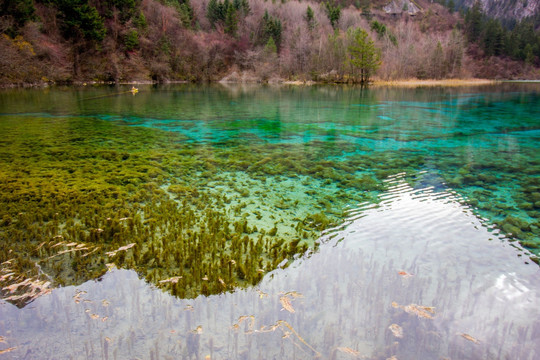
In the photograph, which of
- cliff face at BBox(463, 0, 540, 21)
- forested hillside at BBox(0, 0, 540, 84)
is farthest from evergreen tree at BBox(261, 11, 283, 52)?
cliff face at BBox(463, 0, 540, 21)

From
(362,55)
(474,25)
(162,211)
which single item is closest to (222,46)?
(362,55)

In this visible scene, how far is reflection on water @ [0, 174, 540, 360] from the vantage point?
3441 millimetres

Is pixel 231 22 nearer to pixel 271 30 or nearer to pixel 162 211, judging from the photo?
pixel 271 30

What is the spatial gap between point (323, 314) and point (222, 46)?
8598 cm

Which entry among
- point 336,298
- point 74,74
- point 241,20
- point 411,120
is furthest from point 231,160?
point 241,20

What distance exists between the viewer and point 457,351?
346 centimetres

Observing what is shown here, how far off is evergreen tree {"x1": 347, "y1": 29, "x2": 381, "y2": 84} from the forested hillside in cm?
19

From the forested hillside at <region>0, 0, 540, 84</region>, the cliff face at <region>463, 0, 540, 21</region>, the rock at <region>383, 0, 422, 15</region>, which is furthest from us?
the cliff face at <region>463, 0, 540, 21</region>

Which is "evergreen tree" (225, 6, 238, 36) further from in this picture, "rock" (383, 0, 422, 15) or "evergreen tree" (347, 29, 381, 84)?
"rock" (383, 0, 422, 15)

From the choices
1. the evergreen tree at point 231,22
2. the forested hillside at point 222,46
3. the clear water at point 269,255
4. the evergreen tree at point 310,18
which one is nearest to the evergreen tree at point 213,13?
the forested hillside at point 222,46

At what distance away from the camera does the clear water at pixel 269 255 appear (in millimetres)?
3598

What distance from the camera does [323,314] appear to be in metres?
3.96

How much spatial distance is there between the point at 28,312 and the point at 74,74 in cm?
6120

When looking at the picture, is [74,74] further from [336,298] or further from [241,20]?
[336,298]
